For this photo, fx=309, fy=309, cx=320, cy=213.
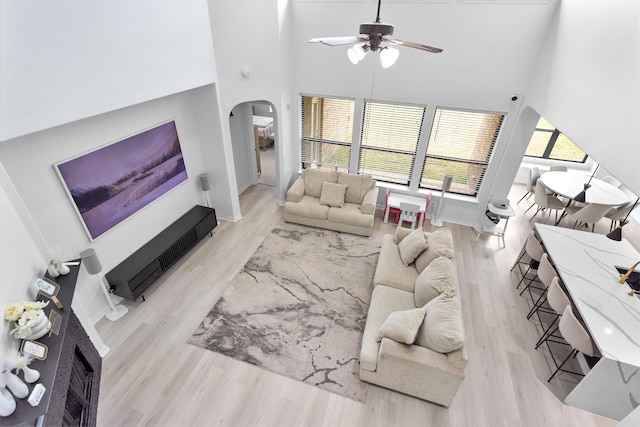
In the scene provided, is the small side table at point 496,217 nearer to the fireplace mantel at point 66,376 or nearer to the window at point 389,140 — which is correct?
the window at point 389,140

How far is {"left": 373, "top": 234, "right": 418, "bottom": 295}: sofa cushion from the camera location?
4.05 meters

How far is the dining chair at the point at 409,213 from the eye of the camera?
5.67 meters

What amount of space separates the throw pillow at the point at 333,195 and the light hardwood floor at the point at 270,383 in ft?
7.68

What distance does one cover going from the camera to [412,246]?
4.23 metres

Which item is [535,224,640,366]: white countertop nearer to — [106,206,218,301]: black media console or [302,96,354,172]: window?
[302,96,354,172]: window

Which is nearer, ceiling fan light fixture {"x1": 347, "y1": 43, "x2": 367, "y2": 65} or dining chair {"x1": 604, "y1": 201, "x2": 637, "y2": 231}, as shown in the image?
ceiling fan light fixture {"x1": 347, "y1": 43, "x2": 367, "y2": 65}

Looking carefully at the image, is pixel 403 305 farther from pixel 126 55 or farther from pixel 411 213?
pixel 126 55

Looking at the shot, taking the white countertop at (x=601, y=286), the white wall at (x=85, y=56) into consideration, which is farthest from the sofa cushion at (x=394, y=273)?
the white wall at (x=85, y=56)

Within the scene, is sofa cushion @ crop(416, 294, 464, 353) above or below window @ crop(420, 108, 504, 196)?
below

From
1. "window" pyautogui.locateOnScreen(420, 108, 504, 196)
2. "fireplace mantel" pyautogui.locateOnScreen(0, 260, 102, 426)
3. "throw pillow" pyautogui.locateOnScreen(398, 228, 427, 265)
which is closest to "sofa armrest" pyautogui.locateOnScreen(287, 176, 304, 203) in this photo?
"throw pillow" pyautogui.locateOnScreen(398, 228, 427, 265)

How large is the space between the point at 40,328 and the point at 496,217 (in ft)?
19.8

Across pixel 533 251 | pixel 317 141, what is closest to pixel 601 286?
pixel 533 251

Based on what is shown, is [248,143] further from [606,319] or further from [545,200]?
[606,319]

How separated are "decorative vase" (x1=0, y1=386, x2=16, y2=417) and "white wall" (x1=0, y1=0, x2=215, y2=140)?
172 centimetres
